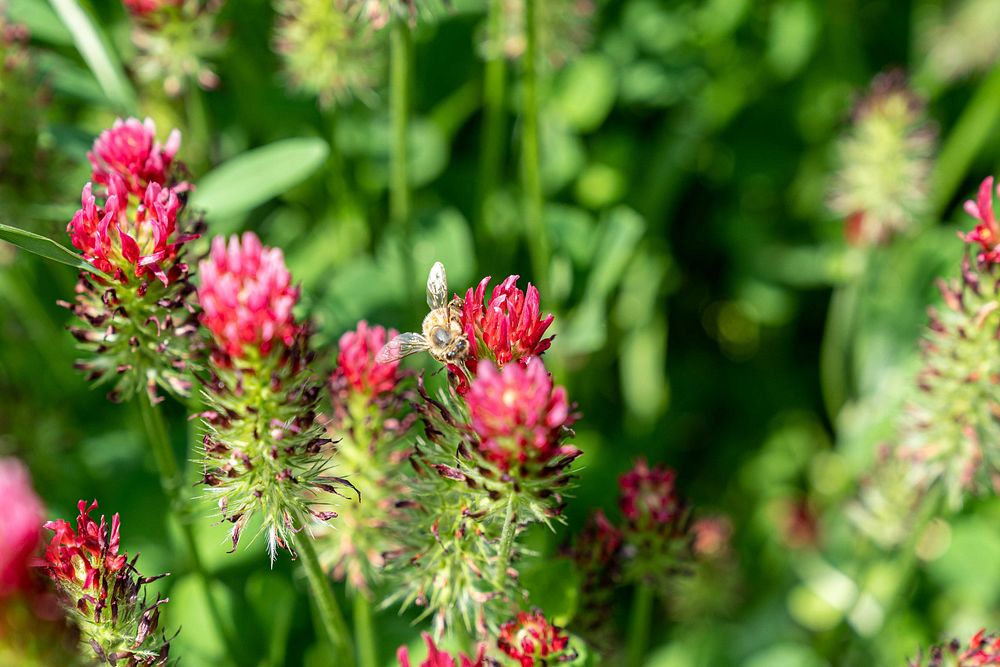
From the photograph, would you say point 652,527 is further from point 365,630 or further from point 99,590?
point 99,590

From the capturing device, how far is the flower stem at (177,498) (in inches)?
81.7

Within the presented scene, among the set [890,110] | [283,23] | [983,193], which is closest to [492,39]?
[283,23]

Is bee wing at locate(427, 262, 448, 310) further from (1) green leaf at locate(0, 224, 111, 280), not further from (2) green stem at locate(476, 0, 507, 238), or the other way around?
(2) green stem at locate(476, 0, 507, 238)

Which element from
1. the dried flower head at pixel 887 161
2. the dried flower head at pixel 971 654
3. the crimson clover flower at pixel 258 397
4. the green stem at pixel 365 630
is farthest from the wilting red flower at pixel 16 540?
the dried flower head at pixel 887 161

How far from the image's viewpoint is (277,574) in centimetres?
274

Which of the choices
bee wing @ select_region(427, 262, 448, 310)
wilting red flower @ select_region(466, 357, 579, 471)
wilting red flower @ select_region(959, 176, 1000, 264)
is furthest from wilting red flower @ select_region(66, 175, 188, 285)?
wilting red flower @ select_region(959, 176, 1000, 264)

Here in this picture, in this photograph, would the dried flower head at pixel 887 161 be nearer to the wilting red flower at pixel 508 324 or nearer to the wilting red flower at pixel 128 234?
the wilting red flower at pixel 508 324

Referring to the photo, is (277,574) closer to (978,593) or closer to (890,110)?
(978,593)

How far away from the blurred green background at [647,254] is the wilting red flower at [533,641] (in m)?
0.87

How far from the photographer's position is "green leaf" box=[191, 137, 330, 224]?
Answer: 2.54 meters

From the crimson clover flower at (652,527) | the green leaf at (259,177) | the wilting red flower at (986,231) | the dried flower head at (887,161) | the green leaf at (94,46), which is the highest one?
the green leaf at (94,46)

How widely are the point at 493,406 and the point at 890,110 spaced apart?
2.35m

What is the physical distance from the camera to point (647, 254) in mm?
3850

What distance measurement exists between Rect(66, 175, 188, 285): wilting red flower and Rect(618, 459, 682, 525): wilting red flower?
1.02 metres
